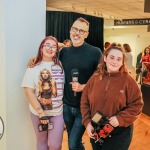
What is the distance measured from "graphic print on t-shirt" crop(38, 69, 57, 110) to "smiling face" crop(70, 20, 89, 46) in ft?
1.28

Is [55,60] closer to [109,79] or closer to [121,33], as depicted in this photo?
[109,79]

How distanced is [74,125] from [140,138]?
2.04 metres

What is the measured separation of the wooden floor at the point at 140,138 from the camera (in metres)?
3.67

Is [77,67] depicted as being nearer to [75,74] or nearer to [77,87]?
[75,74]

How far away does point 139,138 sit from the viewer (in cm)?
409

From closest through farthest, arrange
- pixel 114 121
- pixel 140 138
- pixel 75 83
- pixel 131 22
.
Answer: pixel 114 121 → pixel 75 83 → pixel 140 138 → pixel 131 22

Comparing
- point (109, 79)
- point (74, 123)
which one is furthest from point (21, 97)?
point (109, 79)

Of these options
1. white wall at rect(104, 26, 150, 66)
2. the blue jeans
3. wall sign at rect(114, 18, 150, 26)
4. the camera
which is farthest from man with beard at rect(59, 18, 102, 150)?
white wall at rect(104, 26, 150, 66)

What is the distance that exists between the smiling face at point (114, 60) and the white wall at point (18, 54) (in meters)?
0.99

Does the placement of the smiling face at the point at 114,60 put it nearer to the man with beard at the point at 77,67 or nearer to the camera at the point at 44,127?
the man with beard at the point at 77,67

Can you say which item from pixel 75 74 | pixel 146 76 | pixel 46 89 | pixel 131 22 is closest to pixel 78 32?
pixel 75 74

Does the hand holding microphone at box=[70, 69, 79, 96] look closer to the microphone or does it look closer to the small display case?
the microphone

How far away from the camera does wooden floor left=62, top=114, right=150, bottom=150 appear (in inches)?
144

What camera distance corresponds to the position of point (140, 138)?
4094 millimetres
